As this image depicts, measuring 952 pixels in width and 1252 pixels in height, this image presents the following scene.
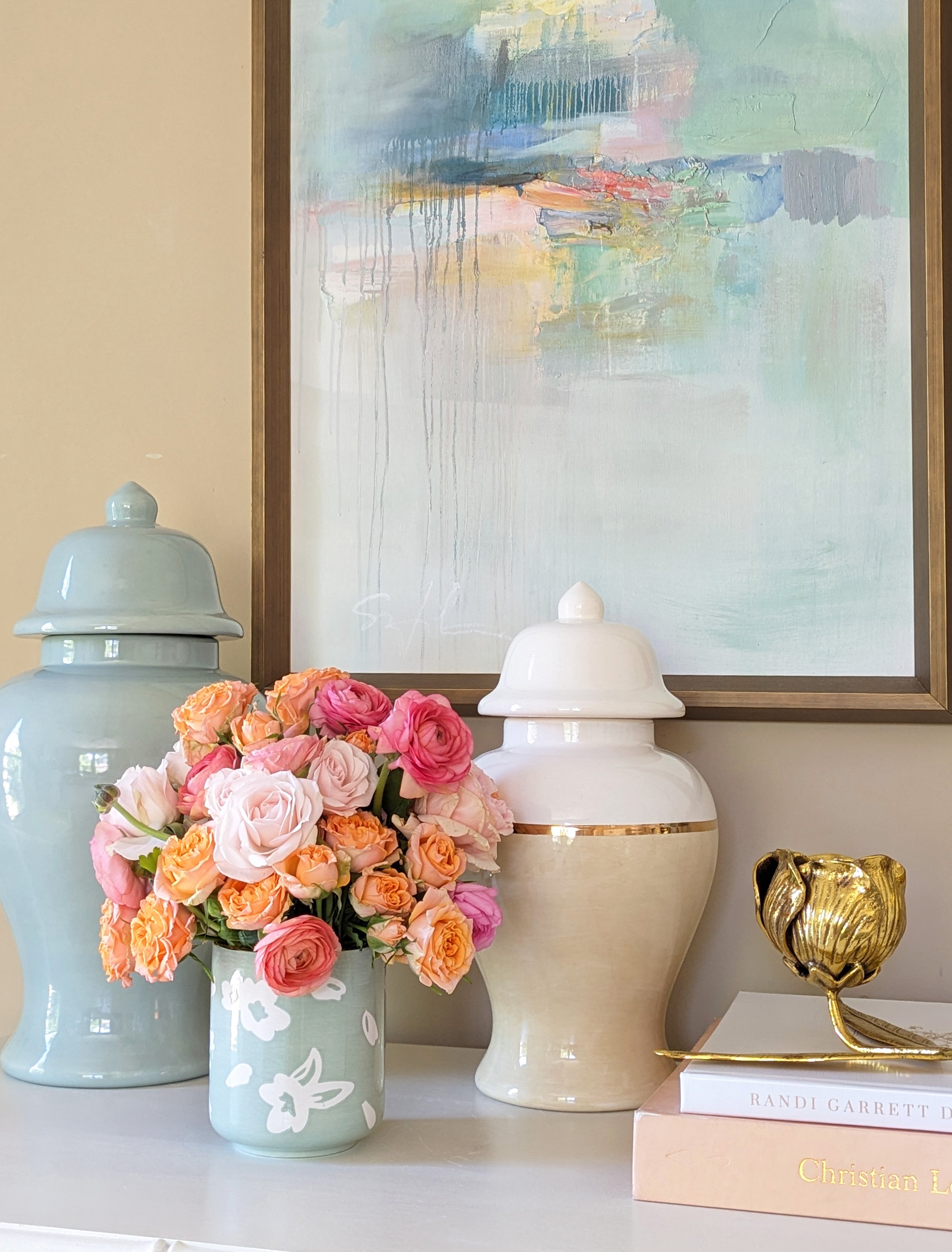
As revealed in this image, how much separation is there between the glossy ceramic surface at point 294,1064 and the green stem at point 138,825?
85 millimetres

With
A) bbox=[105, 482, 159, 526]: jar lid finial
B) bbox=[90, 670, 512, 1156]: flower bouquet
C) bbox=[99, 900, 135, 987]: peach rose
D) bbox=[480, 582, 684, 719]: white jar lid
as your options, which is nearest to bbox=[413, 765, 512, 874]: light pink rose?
bbox=[90, 670, 512, 1156]: flower bouquet

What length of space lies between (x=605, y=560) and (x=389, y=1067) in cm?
45

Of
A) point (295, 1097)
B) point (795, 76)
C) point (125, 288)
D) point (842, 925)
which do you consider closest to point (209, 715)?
point (295, 1097)

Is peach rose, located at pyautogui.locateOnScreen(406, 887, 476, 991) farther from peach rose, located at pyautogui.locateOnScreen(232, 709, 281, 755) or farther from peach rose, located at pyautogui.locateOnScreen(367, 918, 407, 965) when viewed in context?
peach rose, located at pyautogui.locateOnScreen(232, 709, 281, 755)

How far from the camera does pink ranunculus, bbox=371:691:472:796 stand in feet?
2.55

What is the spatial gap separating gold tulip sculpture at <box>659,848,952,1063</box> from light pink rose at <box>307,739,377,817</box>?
9.7 inches

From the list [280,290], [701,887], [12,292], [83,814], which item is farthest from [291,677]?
[12,292]

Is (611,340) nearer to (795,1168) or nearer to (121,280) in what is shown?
(121,280)

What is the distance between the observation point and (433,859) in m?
0.78

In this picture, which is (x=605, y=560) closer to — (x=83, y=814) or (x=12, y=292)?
(x=83, y=814)

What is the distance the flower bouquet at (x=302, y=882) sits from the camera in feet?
2.41

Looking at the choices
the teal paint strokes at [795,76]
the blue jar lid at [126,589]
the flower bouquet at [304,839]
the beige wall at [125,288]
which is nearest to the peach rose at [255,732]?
the flower bouquet at [304,839]

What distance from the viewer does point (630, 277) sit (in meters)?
1.03

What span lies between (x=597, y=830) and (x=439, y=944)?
15cm
